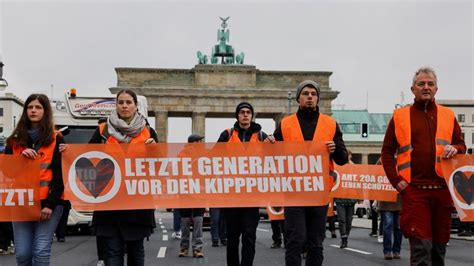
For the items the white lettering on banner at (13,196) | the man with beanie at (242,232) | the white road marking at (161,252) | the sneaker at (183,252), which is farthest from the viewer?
the sneaker at (183,252)

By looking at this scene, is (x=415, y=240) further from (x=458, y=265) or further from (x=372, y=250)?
(x=372, y=250)

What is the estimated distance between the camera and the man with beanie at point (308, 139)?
7.39 metres

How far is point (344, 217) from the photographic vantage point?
53.1ft

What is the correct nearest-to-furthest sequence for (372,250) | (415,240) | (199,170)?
(415,240) → (199,170) → (372,250)

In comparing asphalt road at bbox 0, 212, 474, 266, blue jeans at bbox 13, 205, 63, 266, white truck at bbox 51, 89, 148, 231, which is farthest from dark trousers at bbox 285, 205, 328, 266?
white truck at bbox 51, 89, 148, 231

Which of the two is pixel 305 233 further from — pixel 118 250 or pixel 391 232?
→ pixel 391 232

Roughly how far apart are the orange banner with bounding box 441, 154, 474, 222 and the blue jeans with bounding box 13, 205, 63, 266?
3520 millimetres

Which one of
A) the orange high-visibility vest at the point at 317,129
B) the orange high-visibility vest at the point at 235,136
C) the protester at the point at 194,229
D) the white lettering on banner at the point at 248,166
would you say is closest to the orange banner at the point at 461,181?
the orange high-visibility vest at the point at 317,129

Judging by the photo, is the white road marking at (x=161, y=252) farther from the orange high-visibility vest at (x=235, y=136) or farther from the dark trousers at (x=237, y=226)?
the dark trousers at (x=237, y=226)

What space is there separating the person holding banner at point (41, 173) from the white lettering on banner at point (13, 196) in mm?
361

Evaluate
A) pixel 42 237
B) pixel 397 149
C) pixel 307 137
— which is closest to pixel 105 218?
pixel 42 237

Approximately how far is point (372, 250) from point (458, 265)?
3407mm

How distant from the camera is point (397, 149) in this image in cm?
718

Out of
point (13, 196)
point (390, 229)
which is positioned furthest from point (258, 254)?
point (13, 196)
